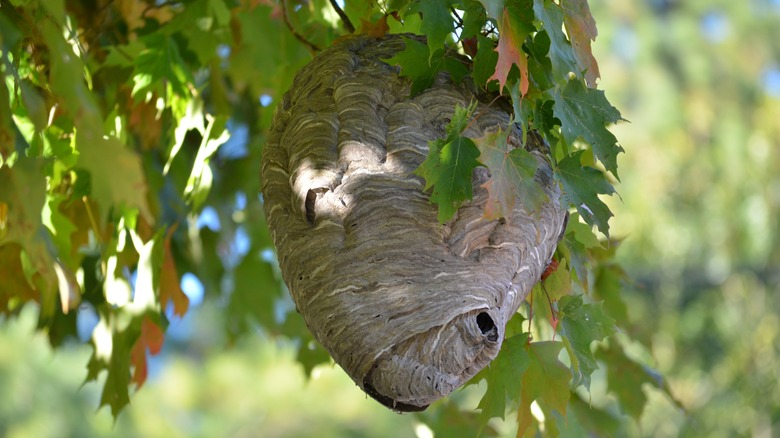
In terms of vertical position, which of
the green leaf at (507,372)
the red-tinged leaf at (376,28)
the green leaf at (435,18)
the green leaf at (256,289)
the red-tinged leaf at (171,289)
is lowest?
the green leaf at (256,289)

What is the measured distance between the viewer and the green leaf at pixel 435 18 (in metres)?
1.52

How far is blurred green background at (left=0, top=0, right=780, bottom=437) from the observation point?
8719mm

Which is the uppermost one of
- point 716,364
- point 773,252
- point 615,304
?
point 615,304

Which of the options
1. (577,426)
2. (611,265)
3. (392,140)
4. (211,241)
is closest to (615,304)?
(611,265)

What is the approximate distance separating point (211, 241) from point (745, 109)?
28.9 feet

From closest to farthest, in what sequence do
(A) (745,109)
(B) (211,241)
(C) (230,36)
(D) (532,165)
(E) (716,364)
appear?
(D) (532,165) → (C) (230,36) → (B) (211,241) → (E) (716,364) → (A) (745,109)

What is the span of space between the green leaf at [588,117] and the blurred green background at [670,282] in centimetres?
697

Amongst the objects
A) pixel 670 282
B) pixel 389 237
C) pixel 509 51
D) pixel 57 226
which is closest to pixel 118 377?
pixel 57 226

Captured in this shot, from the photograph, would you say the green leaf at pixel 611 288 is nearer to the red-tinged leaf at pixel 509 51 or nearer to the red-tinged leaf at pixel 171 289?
the red-tinged leaf at pixel 171 289

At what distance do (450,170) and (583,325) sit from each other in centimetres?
42

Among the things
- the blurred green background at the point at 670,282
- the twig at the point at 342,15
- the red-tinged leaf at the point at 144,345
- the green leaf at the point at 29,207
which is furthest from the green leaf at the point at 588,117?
the blurred green background at the point at 670,282

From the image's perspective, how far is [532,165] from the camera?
148 cm

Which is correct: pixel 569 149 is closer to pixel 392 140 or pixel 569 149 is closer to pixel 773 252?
pixel 392 140

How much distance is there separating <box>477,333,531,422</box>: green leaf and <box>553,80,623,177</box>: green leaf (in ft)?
1.20
